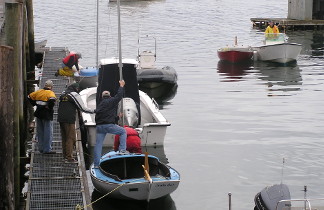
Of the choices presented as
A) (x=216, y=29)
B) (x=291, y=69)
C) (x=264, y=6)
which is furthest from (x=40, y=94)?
(x=264, y=6)

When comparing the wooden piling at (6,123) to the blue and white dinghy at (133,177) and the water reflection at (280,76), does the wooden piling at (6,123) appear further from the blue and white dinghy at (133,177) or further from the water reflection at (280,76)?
the water reflection at (280,76)

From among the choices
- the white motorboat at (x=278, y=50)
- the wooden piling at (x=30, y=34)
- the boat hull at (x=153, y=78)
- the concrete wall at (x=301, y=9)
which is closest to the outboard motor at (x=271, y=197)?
the boat hull at (x=153, y=78)

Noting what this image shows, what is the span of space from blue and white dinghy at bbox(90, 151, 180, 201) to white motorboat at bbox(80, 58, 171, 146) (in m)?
4.03

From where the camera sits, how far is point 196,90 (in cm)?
3694

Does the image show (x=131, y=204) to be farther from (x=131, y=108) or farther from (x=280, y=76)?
(x=280, y=76)

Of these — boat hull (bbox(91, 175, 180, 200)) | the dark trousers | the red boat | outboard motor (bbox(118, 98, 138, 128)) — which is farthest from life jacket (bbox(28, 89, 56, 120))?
the red boat

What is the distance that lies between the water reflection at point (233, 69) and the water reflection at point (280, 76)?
64 centimetres

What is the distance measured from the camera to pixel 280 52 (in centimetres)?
4462

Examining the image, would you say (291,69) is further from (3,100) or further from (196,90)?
(3,100)

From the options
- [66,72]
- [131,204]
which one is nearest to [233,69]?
[66,72]

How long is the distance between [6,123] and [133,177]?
15.4 ft

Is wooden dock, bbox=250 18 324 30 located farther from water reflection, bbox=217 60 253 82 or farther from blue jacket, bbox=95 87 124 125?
blue jacket, bbox=95 87 124 125

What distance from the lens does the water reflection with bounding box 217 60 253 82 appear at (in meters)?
41.2

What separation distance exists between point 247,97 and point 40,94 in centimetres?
1743
